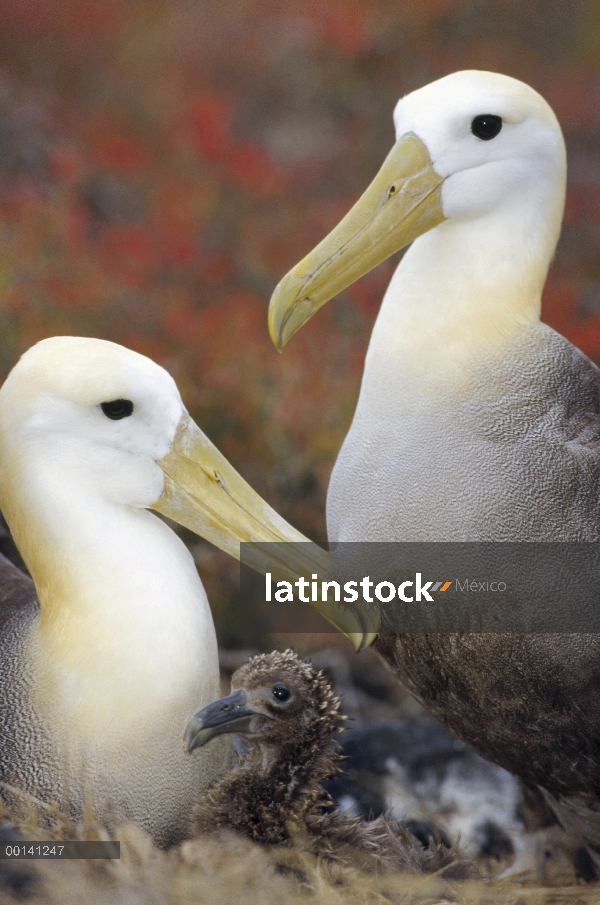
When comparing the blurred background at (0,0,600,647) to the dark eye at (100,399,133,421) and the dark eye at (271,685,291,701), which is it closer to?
the dark eye at (271,685,291,701)

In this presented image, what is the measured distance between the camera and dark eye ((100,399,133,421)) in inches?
72.6

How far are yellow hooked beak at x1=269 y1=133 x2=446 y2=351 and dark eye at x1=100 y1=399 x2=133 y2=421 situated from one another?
0.96ft

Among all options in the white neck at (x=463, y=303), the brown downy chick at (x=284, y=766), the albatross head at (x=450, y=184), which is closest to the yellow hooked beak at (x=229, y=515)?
the brown downy chick at (x=284, y=766)

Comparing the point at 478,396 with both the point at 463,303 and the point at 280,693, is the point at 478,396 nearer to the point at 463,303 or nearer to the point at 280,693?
the point at 463,303

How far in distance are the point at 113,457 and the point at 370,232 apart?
23.4 inches

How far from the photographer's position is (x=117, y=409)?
186cm

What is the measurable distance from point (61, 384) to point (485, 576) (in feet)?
2.56

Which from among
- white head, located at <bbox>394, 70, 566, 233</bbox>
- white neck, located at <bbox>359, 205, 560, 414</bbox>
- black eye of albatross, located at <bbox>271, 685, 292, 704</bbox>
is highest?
white head, located at <bbox>394, 70, 566, 233</bbox>

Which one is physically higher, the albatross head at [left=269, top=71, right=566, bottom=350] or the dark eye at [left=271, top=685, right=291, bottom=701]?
the albatross head at [left=269, top=71, right=566, bottom=350]

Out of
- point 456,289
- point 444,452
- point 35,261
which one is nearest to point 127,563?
point 444,452

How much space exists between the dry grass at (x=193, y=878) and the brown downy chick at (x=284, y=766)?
0.04 meters

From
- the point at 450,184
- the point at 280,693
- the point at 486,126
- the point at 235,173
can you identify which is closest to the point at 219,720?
the point at 280,693

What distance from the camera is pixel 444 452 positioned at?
206 centimetres

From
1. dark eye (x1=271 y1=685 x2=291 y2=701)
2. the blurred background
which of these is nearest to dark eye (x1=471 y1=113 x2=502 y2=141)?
dark eye (x1=271 y1=685 x2=291 y2=701)
